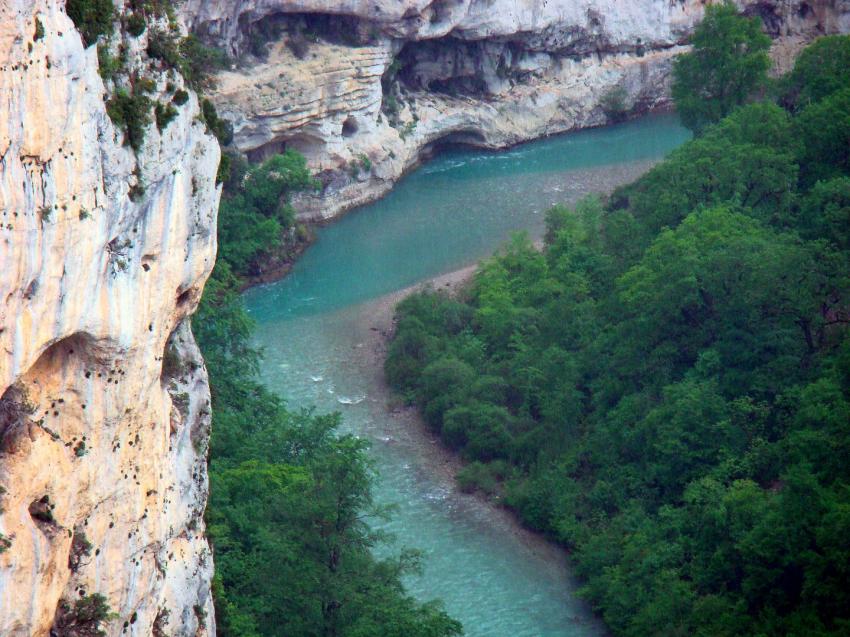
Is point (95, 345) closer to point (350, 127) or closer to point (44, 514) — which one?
point (44, 514)

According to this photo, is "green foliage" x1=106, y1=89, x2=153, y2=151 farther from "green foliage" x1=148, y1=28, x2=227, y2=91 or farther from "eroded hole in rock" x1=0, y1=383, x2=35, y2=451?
"eroded hole in rock" x1=0, y1=383, x2=35, y2=451

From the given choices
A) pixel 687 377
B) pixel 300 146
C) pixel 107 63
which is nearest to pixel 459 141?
pixel 300 146

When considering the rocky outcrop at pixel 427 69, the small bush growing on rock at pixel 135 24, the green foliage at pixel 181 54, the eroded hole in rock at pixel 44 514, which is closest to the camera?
the eroded hole in rock at pixel 44 514

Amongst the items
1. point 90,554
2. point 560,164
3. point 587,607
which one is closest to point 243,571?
point 587,607

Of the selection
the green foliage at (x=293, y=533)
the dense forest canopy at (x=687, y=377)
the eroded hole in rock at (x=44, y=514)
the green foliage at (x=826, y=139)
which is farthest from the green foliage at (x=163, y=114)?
the green foliage at (x=826, y=139)

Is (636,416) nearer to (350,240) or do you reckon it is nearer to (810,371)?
(810,371)

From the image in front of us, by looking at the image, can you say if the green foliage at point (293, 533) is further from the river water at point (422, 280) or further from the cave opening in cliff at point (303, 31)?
the cave opening in cliff at point (303, 31)
